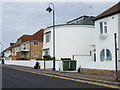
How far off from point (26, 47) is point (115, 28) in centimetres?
4753

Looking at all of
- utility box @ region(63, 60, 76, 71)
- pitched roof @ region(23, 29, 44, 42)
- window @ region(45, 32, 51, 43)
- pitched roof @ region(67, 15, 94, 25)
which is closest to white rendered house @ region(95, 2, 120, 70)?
utility box @ region(63, 60, 76, 71)

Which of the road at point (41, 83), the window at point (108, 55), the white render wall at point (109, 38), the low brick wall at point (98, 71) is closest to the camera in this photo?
the road at point (41, 83)

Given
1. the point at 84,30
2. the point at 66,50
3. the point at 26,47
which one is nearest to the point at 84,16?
the point at 84,30

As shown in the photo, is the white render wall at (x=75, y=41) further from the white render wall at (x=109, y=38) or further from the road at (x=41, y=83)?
the road at (x=41, y=83)

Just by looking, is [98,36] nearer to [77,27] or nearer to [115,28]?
[115,28]

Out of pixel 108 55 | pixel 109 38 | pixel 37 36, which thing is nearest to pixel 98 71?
pixel 108 55

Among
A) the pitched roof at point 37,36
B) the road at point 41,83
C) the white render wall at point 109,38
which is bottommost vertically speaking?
the road at point 41,83

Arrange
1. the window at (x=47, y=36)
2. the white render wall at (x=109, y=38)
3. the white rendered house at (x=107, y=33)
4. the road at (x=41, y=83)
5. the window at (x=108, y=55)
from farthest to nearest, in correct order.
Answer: the window at (x=47, y=36) → the window at (x=108, y=55) → the white render wall at (x=109, y=38) → the white rendered house at (x=107, y=33) → the road at (x=41, y=83)

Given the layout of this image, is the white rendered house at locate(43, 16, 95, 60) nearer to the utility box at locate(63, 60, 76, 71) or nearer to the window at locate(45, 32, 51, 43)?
the window at locate(45, 32, 51, 43)

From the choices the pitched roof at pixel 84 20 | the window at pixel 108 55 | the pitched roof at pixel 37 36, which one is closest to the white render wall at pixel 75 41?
the pitched roof at pixel 84 20

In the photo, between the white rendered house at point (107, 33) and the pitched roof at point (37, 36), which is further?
the pitched roof at point (37, 36)

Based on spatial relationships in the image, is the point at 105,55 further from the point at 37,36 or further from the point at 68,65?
the point at 37,36

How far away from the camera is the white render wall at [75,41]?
36938 millimetres

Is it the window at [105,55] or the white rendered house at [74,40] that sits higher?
the white rendered house at [74,40]
